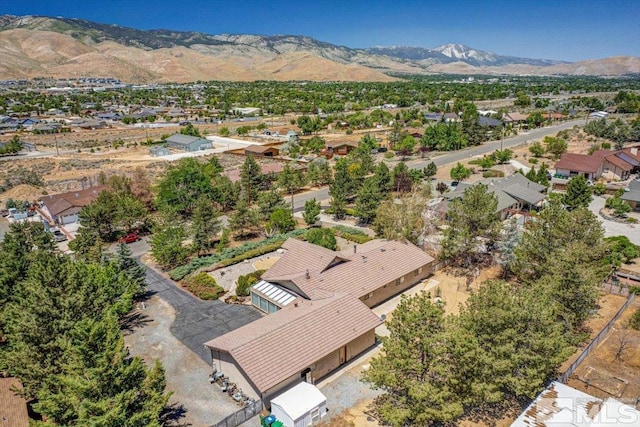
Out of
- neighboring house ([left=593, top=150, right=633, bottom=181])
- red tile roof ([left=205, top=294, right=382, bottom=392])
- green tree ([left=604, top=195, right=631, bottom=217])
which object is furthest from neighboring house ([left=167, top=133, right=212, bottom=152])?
green tree ([left=604, top=195, right=631, bottom=217])

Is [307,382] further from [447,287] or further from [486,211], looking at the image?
[486,211]

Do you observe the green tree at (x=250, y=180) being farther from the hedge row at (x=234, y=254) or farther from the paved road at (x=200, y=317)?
the paved road at (x=200, y=317)

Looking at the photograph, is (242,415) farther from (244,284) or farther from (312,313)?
(244,284)

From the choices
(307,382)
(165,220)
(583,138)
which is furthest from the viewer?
(583,138)

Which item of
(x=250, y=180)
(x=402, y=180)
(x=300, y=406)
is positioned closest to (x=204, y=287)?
→ (x=300, y=406)

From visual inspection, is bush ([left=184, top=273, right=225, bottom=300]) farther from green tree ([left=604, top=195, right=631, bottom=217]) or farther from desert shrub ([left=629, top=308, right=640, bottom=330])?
green tree ([left=604, top=195, right=631, bottom=217])

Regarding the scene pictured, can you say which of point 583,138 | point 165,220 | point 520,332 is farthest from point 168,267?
point 583,138
